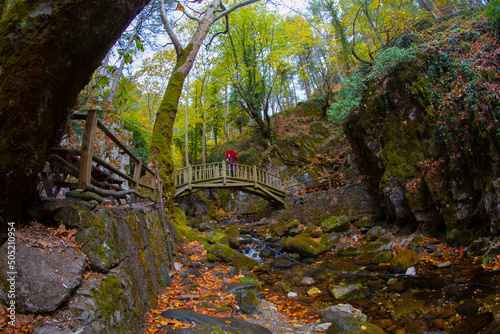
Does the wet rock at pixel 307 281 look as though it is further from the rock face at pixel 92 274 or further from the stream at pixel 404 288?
the rock face at pixel 92 274

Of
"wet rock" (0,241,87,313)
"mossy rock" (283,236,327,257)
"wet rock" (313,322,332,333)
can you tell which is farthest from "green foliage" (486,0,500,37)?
"wet rock" (0,241,87,313)

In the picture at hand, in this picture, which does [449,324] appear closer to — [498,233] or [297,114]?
[498,233]

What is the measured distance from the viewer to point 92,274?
8.04 ft

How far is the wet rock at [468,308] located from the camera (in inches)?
160

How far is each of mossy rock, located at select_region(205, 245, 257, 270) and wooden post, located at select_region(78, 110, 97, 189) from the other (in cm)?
541

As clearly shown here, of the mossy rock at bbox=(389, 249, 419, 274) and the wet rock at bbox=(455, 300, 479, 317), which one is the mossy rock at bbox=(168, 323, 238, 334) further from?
the mossy rock at bbox=(389, 249, 419, 274)

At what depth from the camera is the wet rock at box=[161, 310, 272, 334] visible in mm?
3225

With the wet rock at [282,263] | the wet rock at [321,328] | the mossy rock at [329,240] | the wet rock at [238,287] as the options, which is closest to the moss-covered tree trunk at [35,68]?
the wet rock at [238,287]

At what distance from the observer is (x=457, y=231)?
6.93 metres

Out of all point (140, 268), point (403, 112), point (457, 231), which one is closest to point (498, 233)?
point (457, 231)

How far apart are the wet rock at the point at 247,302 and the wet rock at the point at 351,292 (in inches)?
73.1

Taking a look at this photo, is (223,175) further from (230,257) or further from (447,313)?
(447,313)

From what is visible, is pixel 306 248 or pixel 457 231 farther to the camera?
pixel 306 248

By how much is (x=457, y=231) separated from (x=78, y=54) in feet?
28.8
